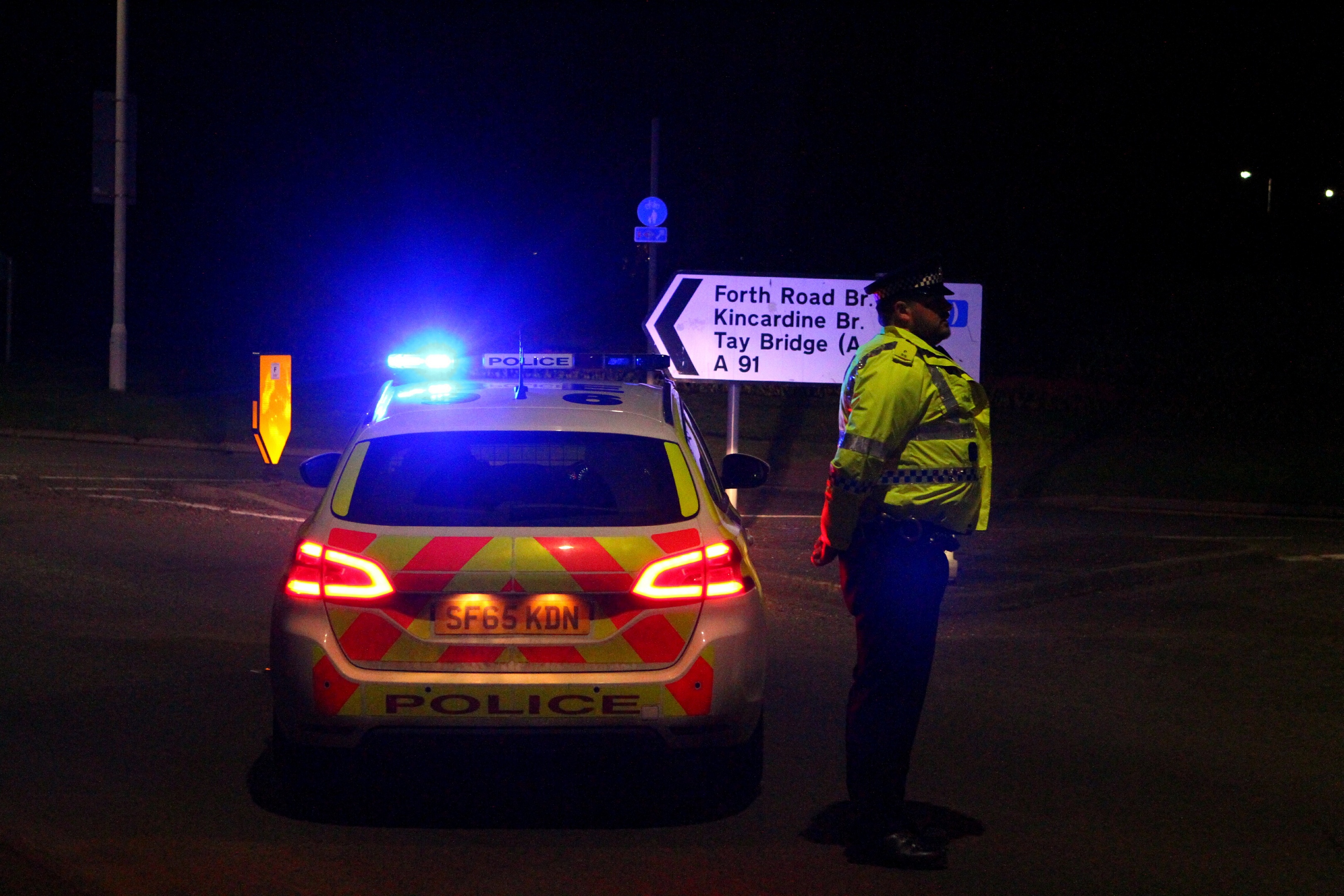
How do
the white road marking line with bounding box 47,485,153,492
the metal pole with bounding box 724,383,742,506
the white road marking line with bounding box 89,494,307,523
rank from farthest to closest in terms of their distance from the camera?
the white road marking line with bounding box 47,485,153,492, the white road marking line with bounding box 89,494,307,523, the metal pole with bounding box 724,383,742,506

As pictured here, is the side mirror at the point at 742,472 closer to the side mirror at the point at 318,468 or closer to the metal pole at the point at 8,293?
the side mirror at the point at 318,468

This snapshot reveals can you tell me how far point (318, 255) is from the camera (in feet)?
221

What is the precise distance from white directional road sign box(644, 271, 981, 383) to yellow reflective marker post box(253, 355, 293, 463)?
18.9ft

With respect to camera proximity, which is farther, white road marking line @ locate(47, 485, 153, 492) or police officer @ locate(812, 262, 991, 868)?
white road marking line @ locate(47, 485, 153, 492)

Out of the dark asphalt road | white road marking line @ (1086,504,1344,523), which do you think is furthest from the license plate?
white road marking line @ (1086,504,1344,523)

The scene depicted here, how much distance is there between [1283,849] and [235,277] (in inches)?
2701

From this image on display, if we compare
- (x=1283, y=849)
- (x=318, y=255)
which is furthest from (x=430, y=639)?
(x=318, y=255)

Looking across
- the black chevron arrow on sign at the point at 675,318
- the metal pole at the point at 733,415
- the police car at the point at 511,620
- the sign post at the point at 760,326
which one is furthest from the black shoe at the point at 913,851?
the black chevron arrow on sign at the point at 675,318

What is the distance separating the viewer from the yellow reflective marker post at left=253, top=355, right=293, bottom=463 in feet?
55.5

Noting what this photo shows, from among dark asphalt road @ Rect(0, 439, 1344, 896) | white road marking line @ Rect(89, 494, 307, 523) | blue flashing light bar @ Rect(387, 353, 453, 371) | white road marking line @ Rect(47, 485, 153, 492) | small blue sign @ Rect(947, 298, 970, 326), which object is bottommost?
dark asphalt road @ Rect(0, 439, 1344, 896)

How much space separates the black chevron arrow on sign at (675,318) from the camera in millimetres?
12844

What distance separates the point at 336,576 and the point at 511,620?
0.59m

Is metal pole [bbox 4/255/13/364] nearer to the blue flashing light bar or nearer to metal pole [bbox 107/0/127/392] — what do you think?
metal pole [bbox 107/0/127/392]

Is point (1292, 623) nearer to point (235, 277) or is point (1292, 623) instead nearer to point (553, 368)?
point (553, 368)
